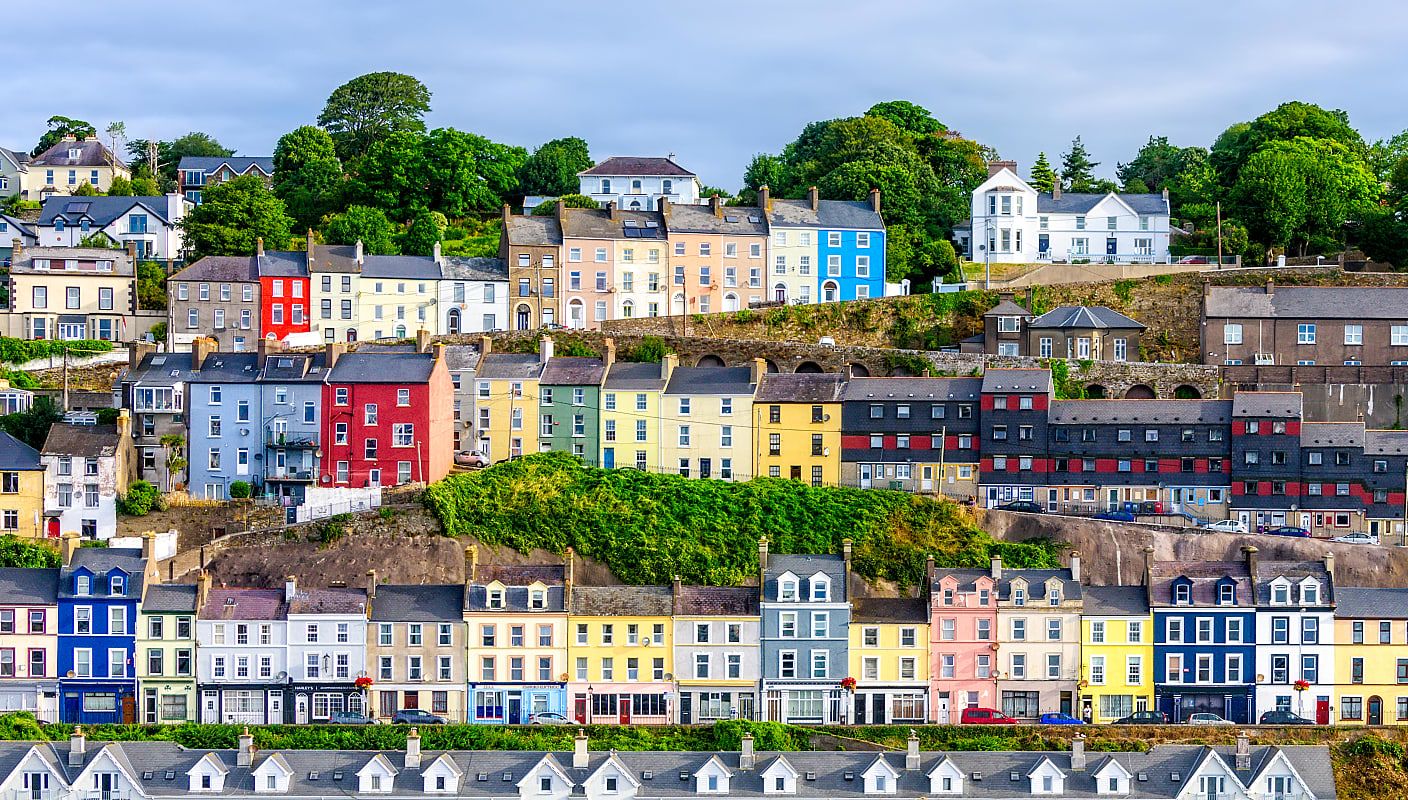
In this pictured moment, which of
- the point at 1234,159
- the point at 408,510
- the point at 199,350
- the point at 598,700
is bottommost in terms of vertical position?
the point at 598,700

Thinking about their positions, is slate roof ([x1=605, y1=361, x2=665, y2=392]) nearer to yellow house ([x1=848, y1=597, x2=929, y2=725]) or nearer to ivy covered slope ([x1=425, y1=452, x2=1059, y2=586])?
ivy covered slope ([x1=425, y1=452, x2=1059, y2=586])

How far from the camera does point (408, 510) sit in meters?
73.4

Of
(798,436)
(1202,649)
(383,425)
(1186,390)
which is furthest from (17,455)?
(1186,390)

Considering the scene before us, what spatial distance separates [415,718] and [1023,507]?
70.5 ft

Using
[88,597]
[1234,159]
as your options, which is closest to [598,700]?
[88,597]

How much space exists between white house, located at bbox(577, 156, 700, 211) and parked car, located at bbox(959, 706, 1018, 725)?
148ft

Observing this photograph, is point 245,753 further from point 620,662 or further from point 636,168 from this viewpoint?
point 636,168

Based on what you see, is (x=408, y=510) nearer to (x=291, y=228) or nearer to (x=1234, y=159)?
(x=291, y=228)

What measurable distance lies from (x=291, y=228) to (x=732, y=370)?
84.1 ft

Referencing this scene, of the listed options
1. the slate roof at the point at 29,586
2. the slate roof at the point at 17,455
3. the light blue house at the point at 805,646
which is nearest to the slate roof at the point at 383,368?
the slate roof at the point at 17,455

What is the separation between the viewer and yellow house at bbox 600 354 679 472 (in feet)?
262

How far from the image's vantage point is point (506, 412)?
266 feet

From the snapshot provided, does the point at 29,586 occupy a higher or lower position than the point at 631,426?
lower

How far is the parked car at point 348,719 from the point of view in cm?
6600
